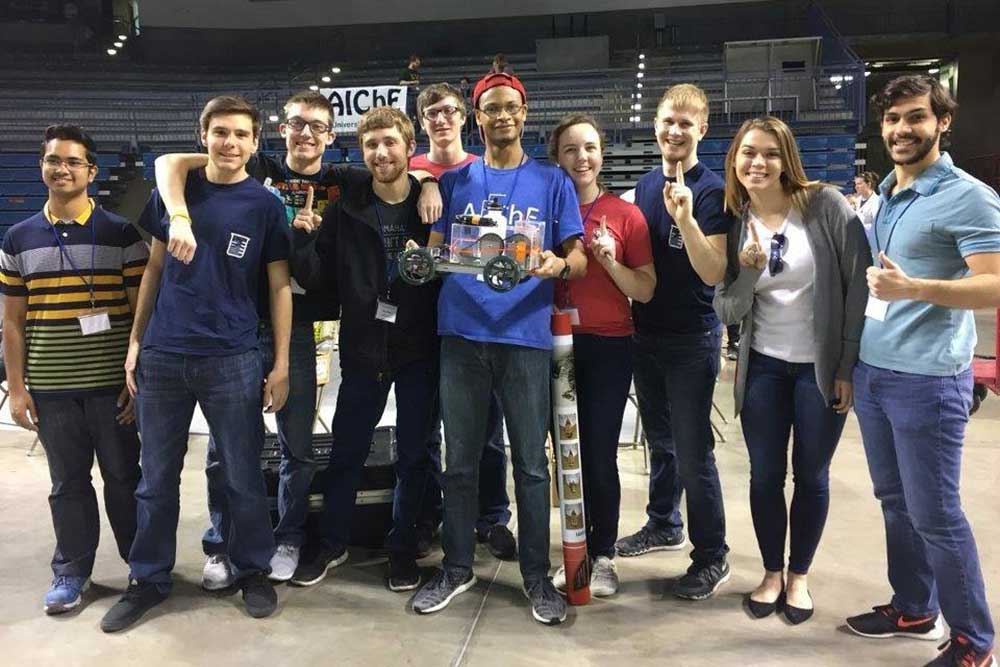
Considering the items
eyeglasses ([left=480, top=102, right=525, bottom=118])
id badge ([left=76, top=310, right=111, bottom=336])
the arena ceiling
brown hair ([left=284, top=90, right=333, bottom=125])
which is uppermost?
the arena ceiling

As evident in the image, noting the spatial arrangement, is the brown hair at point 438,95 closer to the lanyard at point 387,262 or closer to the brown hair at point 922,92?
the lanyard at point 387,262

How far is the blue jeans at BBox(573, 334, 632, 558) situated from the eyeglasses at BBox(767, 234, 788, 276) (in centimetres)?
49

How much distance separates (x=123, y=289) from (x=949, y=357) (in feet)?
8.17

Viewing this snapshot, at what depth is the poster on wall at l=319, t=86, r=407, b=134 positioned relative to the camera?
9117 millimetres

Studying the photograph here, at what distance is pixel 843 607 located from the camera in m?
2.30

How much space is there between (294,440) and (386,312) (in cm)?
61

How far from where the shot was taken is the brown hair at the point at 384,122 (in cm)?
219

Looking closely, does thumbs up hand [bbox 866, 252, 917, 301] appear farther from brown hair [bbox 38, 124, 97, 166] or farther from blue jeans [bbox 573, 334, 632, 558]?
brown hair [bbox 38, 124, 97, 166]

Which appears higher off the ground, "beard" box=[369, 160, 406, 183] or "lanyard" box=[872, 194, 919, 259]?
"beard" box=[369, 160, 406, 183]

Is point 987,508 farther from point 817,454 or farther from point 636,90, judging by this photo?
point 636,90

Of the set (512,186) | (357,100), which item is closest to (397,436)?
(512,186)

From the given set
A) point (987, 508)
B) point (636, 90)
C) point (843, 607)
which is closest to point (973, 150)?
point (636, 90)

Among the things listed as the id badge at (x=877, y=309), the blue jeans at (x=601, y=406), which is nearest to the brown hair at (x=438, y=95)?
the blue jeans at (x=601, y=406)

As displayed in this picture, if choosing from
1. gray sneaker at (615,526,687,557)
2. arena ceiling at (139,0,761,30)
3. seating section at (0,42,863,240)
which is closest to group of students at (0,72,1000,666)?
gray sneaker at (615,526,687,557)
